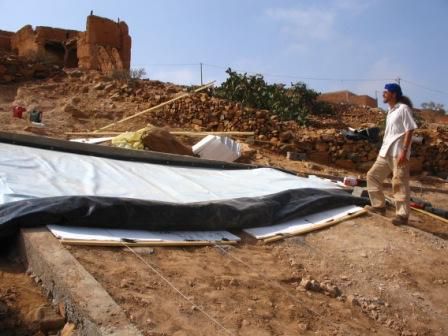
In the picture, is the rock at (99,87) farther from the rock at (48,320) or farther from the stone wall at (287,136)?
the rock at (48,320)

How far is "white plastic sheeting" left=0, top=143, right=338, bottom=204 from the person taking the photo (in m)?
3.49

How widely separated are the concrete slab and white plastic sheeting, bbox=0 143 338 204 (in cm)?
61

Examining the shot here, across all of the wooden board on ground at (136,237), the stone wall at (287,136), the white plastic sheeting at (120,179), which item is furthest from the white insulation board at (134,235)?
the stone wall at (287,136)

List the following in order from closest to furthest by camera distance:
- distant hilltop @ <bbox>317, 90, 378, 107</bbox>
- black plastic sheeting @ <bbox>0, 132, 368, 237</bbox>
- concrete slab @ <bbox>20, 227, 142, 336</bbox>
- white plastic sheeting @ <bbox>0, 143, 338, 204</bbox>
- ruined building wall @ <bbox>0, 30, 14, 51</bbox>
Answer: concrete slab @ <bbox>20, 227, 142, 336</bbox> → black plastic sheeting @ <bbox>0, 132, 368, 237</bbox> → white plastic sheeting @ <bbox>0, 143, 338, 204</bbox> → ruined building wall @ <bbox>0, 30, 14, 51</bbox> → distant hilltop @ <bbox>317, 90, 378, 107</bbox>

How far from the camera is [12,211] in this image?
2734 millimetres

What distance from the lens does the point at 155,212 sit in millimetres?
3203

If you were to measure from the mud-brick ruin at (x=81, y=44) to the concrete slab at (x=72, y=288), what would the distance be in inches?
498

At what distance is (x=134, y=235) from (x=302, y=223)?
1.66 m

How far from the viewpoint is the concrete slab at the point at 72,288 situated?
6.24 ft

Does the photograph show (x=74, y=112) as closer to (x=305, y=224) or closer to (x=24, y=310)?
(x=305, y=224)

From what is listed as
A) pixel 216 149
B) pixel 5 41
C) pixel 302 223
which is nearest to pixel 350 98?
pixel 5 41

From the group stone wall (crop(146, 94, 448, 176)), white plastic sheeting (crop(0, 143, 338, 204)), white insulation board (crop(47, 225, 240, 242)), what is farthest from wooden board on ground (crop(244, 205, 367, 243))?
stone wall (crop(146, 94, 448, 176))

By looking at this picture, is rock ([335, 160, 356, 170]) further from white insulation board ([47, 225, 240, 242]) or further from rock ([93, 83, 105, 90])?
white insulation board ([47, 225, 240, 242])

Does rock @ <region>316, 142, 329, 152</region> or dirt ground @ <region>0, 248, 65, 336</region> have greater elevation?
rock @ <region>316, 142, 329, 152</region>
